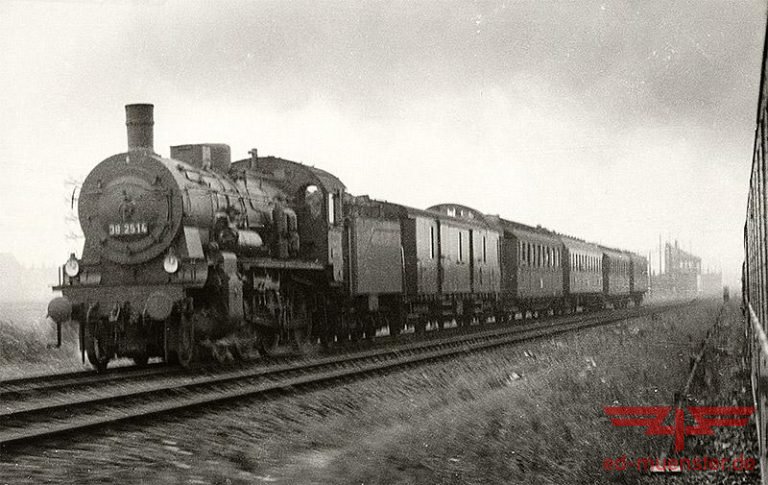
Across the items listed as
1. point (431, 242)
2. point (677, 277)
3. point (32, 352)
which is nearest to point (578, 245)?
point (431, 242)

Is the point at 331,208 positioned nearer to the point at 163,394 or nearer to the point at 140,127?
the point at 140,127

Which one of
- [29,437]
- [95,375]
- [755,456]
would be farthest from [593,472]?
[95,375]

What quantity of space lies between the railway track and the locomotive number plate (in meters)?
2.64

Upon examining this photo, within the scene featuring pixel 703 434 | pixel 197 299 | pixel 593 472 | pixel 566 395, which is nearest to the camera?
pixel 593 472

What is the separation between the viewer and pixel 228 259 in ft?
42.9

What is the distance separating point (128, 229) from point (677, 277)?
87.8m

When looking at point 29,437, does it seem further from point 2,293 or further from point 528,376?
point 2,293

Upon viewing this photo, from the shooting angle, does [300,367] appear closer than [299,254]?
Yes

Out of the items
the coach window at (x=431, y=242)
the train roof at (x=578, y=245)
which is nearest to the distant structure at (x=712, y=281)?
the train roof at (x=578, y=245)

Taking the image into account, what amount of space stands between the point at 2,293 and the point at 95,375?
79.0 meters

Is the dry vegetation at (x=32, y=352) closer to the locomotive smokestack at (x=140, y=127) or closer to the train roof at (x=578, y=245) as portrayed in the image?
the locomotive smokestack at (x=140, y=127)

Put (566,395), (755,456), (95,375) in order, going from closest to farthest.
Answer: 1. (755,456)
2. (566,395)
3. (95,375)

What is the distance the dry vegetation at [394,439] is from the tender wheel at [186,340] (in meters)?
2.79

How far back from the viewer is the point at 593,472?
680 cm
